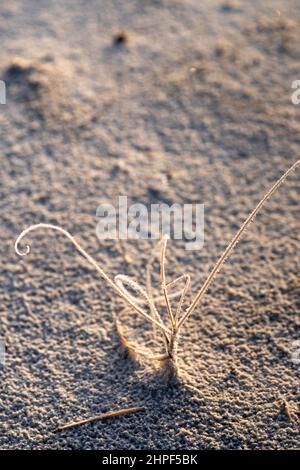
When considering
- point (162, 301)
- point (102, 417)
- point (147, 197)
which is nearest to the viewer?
point (102, 417)

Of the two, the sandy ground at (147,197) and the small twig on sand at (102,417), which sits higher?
the sandy ground at (147,197)

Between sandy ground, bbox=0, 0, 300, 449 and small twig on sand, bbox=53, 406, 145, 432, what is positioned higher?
sandy ground, bbox=0, 0, 300, 449

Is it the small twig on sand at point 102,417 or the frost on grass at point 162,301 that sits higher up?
the frost on grass at point 162,301

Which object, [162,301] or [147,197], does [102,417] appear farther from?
[147,197]

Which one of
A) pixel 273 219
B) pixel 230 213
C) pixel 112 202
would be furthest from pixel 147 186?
pixel 273 219

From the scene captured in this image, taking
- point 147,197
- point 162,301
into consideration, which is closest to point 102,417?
point 162,301

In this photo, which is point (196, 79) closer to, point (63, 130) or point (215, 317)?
point (63, 130)

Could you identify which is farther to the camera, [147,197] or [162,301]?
[147,197]

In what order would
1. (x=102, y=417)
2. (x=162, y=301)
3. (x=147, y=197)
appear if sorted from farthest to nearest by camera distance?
1. (x=147, y=197)
2. (x=162, y=301)
3. (x=102, y=417)
